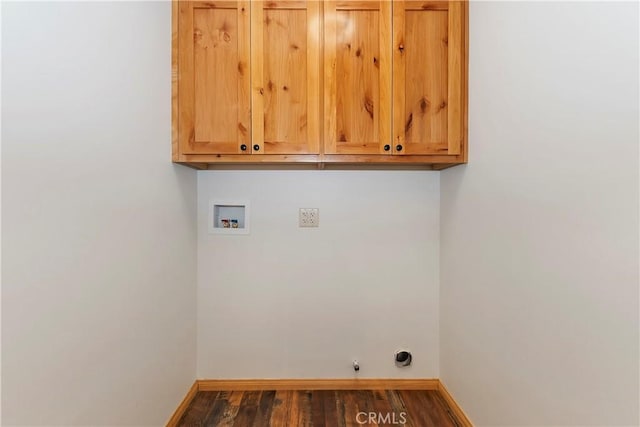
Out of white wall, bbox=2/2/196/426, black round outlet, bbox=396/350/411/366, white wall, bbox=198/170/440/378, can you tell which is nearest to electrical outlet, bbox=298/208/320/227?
white wall, bbox=198/170/440/378

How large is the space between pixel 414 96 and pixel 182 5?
4.20ft

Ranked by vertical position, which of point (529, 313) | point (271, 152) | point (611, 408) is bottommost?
point (611, 408)

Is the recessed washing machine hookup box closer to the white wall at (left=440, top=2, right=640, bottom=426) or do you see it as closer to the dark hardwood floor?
the dark hardwood floor

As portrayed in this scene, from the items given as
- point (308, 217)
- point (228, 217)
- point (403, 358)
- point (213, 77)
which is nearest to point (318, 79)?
point (213, 77)

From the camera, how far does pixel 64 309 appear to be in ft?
3.24

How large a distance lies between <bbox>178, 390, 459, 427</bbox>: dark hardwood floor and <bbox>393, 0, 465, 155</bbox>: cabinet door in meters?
1.47

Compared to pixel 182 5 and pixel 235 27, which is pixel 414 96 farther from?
pixel 182 5

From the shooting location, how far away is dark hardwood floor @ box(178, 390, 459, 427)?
70.2 inches

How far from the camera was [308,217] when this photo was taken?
2.09m

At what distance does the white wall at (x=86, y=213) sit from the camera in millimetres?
842

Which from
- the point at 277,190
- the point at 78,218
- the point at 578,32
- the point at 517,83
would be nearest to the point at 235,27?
the point at 277,190

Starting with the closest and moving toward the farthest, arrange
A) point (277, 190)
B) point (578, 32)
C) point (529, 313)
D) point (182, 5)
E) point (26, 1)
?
point (26, 1) → point (578, 32) → point (529, 313) → point (182, 5) → point (277, 190)

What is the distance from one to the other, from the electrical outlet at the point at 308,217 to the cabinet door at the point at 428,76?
664 mm

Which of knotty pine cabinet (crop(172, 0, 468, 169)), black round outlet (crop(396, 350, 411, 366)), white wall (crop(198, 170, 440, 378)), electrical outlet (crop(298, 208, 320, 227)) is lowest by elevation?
black round outlet (crop(396, 350, 411, 366))
